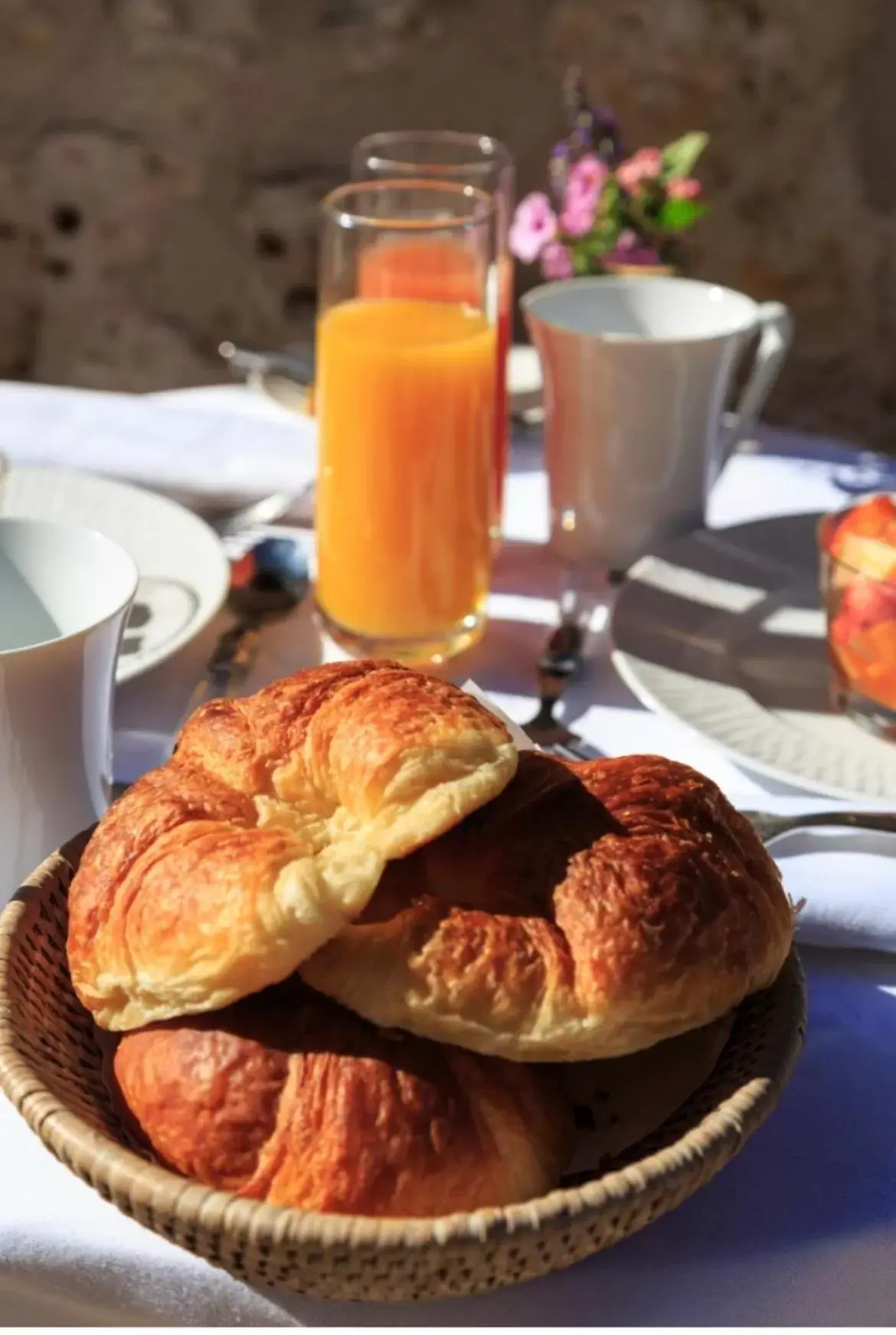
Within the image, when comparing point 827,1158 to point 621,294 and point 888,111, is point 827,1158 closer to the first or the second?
point 621,294

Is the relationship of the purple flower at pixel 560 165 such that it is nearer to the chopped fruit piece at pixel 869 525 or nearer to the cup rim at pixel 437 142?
the cup rim at pixel 437 142

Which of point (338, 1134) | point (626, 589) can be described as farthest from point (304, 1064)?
point (626, 589)

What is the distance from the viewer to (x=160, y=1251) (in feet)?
1.57

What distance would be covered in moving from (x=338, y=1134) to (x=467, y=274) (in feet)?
2.03

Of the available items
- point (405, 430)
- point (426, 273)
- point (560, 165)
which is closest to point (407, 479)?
point (405, 430)

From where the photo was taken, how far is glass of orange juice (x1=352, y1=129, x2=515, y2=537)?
0.91 m

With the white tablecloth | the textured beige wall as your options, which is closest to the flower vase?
the textured beige wall

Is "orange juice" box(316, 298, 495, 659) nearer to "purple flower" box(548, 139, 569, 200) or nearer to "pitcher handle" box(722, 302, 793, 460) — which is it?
"pitcher handle" box(722, 302, 793, 460)

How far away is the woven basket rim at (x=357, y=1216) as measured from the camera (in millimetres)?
400

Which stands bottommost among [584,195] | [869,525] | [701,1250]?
[701,1250]

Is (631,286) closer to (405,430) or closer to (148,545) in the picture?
(405,430)

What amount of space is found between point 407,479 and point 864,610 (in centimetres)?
29

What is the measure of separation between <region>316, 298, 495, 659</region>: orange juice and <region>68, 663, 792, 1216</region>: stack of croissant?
37cm

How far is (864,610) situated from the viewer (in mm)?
785
